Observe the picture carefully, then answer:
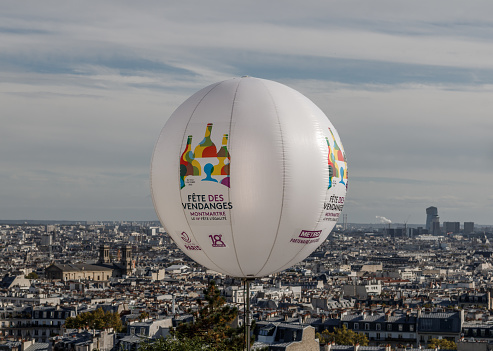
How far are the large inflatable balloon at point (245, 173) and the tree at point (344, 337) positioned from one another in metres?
39.0

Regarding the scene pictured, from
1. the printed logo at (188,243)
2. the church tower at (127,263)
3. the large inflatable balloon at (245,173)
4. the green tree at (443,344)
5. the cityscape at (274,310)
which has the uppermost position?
the large inflatable balloon at (245,173)

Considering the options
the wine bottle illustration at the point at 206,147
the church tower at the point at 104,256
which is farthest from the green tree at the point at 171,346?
the church tower at the point at 104,256

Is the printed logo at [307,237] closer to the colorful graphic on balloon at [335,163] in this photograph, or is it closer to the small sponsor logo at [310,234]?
the small sponsor logo at [310,234]

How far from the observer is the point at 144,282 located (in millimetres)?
120438

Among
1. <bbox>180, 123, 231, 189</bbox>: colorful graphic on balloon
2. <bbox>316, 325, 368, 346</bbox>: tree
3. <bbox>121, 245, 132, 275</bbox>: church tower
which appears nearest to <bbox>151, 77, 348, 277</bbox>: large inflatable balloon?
<bbox>180, 123, 231, 189</bbox>: colorful graphic on balloon

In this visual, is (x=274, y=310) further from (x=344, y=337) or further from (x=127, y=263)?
(x=127, y=263)

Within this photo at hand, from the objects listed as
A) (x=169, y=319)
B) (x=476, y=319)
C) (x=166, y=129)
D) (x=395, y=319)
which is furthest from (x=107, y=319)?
(x=166, y=129)

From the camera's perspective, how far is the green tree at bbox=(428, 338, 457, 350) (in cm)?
5481

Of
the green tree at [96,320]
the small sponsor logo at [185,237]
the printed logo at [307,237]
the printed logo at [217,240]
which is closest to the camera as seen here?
the printed logo at [217,240]

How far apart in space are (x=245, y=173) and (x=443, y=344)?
40.5 metres

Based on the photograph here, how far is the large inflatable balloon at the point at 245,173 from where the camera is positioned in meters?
17.4

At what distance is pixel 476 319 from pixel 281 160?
4710 cm

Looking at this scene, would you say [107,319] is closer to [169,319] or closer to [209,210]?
[169,319]

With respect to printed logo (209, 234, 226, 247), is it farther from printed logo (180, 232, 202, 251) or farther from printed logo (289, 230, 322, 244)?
printed logo (289, 230, 322, 244)
